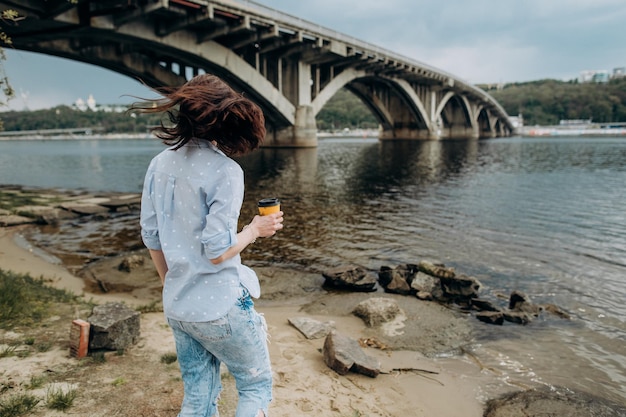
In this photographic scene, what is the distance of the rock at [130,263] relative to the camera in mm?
8852

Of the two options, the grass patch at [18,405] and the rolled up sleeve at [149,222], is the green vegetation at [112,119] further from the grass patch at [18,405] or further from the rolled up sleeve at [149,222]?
the rolled up sleeve at [149,222]

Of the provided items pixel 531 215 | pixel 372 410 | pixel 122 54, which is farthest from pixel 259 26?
pixel 372 410

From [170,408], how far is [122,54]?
35.7 meters

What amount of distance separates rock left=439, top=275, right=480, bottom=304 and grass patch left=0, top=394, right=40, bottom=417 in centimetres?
641

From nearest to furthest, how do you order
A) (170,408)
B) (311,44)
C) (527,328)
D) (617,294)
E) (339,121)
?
(170,408)
(527,328)
(617,294)
(311,44)
(339,121)

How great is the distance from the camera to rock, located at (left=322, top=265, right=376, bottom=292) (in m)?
8.08

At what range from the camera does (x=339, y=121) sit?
16438 centimetres

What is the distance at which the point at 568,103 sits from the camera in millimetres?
142875

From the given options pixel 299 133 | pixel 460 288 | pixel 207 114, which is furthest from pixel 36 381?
pixel 299 133

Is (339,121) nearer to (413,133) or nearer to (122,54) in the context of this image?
(413,133)

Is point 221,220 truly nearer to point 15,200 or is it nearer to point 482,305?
point 482,305

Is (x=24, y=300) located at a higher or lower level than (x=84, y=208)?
higher

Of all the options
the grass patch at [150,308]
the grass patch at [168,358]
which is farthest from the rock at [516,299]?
the grass patch at [150,308]

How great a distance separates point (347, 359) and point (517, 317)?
133 inches
